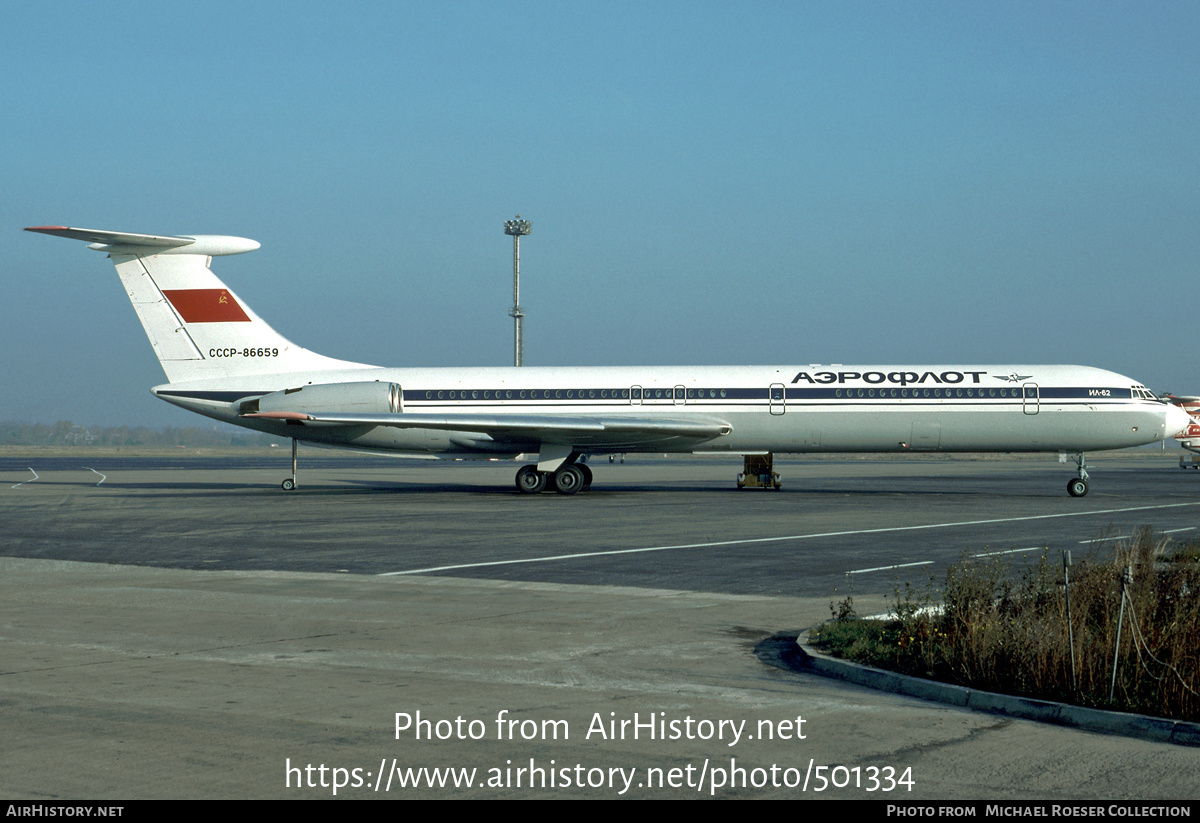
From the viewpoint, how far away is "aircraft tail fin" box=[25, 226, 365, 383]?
1342 inches

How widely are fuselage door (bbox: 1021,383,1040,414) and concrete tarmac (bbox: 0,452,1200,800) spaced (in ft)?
36.4

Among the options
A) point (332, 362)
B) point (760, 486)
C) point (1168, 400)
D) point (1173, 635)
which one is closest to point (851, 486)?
point (760, 486)

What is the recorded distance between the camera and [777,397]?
107ft

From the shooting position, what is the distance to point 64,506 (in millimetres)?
29266

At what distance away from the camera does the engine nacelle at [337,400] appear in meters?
33.3

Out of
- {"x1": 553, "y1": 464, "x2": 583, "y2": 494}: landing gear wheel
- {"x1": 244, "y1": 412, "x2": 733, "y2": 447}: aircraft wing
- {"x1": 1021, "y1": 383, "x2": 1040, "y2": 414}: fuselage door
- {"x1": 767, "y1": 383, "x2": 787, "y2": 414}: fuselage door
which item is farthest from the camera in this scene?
{"x1": 553, "y1": 464, "x2": 583, "y2": 494}: landing gear wheel

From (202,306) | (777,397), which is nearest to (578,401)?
(777,397)

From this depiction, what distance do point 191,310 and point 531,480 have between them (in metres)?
11.3

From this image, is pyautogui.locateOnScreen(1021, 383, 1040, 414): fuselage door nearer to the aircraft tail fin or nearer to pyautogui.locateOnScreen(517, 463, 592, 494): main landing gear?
pyautogui.locateOnScreen(517, 463, 592, 494): main landing gear

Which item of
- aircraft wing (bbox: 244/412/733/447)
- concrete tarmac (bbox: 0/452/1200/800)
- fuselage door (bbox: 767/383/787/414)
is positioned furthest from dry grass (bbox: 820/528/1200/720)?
fuselage door (bbox: 767/383/787/414)

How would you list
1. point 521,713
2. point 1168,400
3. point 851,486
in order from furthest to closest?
point 851,486, point 1168,400, point 521,713

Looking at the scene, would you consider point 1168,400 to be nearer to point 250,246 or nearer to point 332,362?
point 332,362

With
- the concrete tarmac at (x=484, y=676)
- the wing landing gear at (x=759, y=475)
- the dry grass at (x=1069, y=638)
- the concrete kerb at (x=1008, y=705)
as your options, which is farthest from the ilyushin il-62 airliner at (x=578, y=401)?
the concrete kerb at (x=1008, y=705)

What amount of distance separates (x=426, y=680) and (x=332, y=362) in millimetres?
28453
